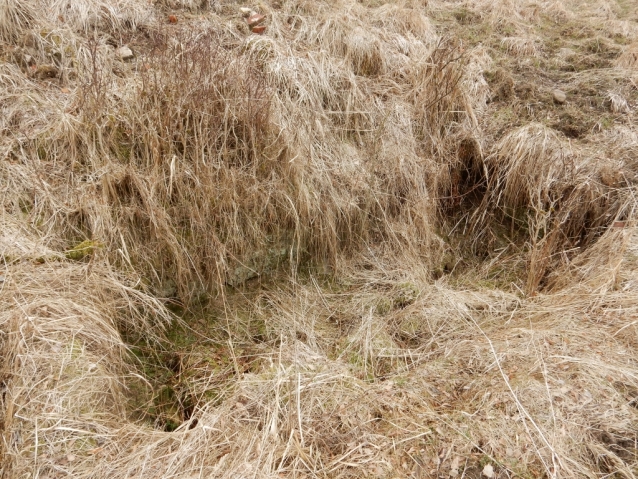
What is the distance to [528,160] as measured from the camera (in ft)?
11.1

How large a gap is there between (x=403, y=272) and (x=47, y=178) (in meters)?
2.27

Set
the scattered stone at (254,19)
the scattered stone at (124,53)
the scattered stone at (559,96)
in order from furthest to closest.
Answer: the scattered stone at (559,96)
the scattered stone at (254,19)
the scattered stone at (124,53)

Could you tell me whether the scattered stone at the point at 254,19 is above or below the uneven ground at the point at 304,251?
above

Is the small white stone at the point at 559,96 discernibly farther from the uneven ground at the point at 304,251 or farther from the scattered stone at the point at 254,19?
the scattered stone at the point at 254,19

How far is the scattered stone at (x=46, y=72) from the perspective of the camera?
10.1 feet

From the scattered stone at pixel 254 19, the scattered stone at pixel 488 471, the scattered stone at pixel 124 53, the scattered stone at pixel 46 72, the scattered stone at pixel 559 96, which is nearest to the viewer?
the scattered stone at pixel 488 471

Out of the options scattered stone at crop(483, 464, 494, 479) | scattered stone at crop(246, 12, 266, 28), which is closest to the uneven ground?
scattered stone at crop(483, 464, 494, 479)

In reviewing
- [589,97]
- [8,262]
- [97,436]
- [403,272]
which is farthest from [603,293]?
[8,262]

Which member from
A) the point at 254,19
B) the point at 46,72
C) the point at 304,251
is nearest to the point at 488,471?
the point at 304,251

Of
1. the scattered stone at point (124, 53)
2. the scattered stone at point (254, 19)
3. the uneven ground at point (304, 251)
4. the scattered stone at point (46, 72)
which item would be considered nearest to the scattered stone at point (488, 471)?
the uneven ground at point (304, 251)

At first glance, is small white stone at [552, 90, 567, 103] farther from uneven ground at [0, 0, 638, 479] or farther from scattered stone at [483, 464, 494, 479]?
scattered stone at [483, 464, 494, 479]

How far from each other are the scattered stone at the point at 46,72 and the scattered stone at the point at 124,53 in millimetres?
423

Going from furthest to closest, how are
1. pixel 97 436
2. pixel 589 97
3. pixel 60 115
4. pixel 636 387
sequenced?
pixel 589 97 < pixel 60 115 < pixel 636 387 < pixel 97 436

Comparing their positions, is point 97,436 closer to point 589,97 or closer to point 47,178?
point 47,178
